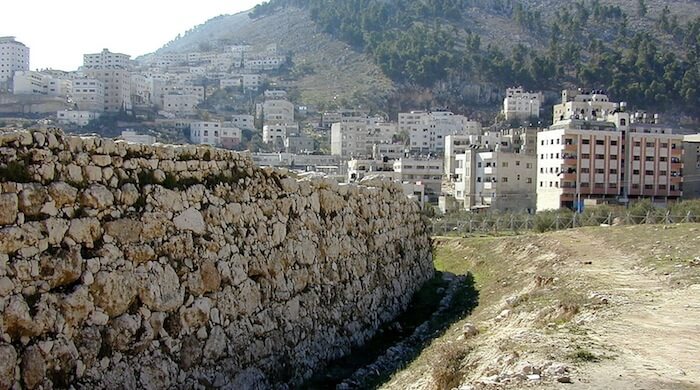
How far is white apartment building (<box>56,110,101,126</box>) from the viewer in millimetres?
131750

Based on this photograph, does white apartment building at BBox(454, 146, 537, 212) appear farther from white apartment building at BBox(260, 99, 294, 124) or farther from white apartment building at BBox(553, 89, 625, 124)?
white apartment building at BBox(260, 99, 294, 124)

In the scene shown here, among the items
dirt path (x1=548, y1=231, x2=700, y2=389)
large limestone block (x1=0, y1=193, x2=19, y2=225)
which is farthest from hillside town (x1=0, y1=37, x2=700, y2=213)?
dirt path (x1=548, y1=231, x2=700, y2=389)

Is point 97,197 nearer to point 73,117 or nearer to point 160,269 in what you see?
point 160,269

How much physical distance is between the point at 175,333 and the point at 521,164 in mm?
81670

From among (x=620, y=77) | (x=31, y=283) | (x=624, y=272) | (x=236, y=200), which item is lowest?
(x=624, y=272)

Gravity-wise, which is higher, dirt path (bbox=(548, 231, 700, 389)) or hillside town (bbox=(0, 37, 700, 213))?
hillside town (bbox=(0, 37, 700, 213))

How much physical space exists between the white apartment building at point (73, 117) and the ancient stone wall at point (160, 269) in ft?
409

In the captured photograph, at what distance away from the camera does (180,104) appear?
180000 millimetres

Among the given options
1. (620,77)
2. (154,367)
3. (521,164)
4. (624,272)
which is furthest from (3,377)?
(620,77)

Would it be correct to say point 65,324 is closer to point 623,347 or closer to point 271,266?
point 271,266

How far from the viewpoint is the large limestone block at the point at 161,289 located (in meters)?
11.2

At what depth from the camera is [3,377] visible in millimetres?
8969

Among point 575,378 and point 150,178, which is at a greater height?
point 150,178

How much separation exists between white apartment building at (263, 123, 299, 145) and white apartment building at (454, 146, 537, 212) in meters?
70.5
